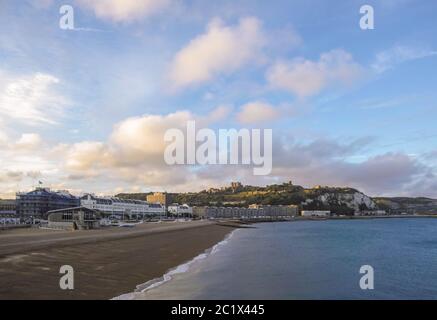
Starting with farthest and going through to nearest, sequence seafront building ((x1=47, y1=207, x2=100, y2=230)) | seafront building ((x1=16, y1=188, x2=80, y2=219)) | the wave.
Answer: seafront building ((x1=16, y1=188, x2=80, y2=219)) → seafront building ((x1=47, y1=207, x2=100, y2=230)) → the wave

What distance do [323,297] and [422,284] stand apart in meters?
9.11

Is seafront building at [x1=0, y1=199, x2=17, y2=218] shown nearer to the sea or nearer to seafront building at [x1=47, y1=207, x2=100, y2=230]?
seafront building at [x1=47, y1=207, x2=100, y2=230]

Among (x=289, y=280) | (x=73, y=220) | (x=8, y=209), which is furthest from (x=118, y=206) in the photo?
(x=289, y=280)

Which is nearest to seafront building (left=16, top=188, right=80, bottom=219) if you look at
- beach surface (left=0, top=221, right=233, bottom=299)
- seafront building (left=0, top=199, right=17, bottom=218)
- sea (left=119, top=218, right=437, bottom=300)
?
seafront building (left=0, top=199, right=17, bottom=218)

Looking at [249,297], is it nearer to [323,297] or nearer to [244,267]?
[323,297]

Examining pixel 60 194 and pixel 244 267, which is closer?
pixel 244 267

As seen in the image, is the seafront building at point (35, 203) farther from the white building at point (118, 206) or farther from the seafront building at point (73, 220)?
the seafront building at point (73, 220)

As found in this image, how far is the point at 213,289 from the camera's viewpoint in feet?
66.5

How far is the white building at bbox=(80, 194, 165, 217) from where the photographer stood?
456 ft

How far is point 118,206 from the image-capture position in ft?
501

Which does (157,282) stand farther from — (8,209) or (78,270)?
(8,209)

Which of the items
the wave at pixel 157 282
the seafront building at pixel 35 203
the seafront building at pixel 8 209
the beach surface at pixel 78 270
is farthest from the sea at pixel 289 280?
the seafront building at pixel 8 209

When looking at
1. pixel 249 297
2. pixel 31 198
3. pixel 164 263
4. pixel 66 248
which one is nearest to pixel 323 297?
pixel 249 297
